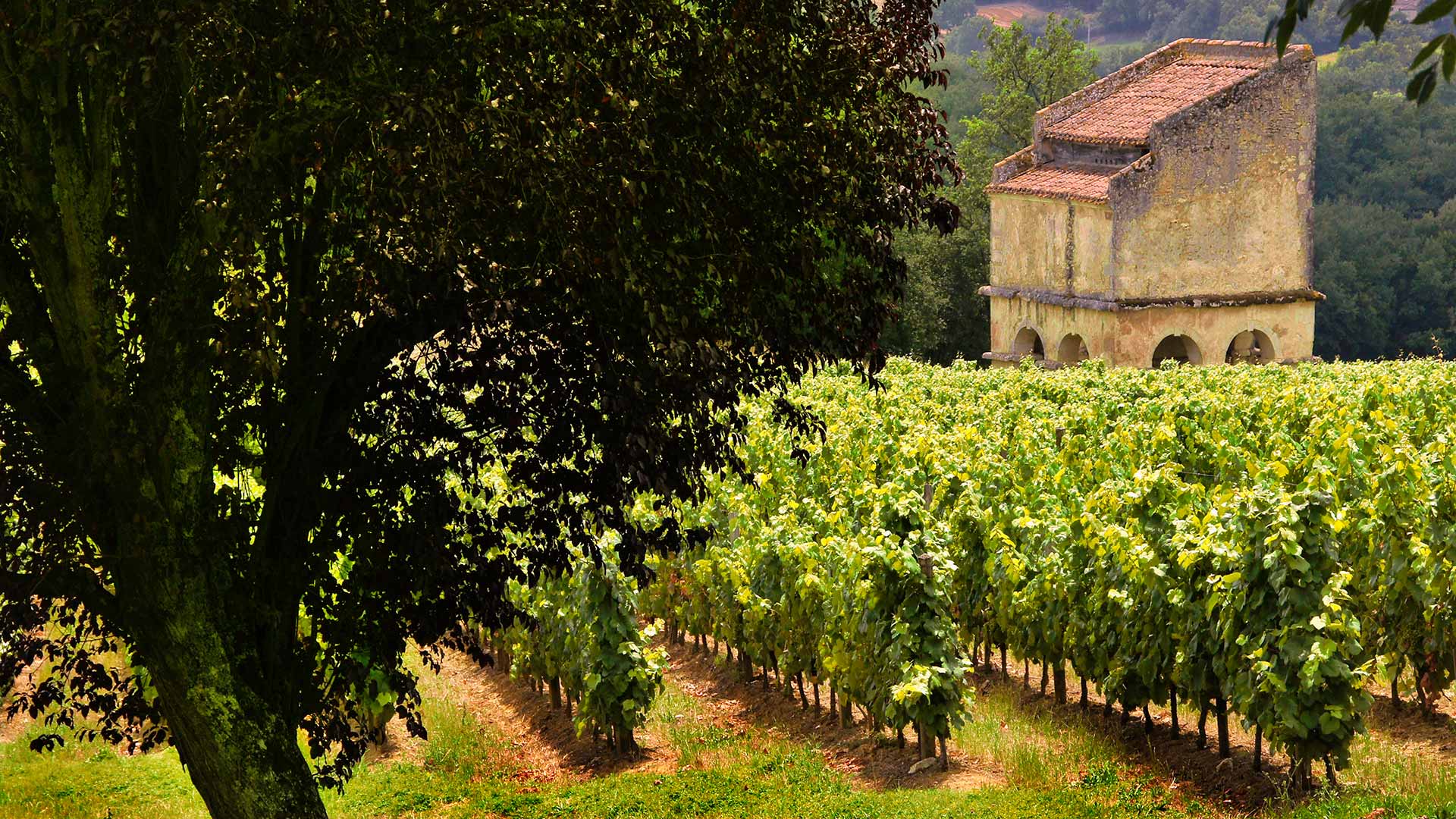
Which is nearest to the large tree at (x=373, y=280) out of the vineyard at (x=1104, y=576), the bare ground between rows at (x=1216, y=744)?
the vineyard at (x=1104, y=576)

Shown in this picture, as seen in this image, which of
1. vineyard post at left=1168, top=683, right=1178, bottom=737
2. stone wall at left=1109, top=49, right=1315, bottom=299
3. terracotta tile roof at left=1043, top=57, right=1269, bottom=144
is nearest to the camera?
vineyard post at left=1168, top=683, right=1178, bottom=737

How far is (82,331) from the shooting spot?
7.25m

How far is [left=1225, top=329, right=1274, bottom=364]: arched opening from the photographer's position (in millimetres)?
39531

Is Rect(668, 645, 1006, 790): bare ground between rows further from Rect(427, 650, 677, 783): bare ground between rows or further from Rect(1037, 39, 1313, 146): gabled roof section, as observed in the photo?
Rect(1037, 39, 1313, 146): gabled roof section

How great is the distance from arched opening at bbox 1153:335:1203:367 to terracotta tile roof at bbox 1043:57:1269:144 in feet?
17.7

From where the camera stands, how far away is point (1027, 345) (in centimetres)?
4181

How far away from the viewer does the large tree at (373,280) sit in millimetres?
6660

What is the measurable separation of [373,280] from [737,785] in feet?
18.7

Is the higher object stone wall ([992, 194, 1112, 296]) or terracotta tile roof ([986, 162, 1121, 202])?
terracotta tile roof ([986, 162, 1121, 202])

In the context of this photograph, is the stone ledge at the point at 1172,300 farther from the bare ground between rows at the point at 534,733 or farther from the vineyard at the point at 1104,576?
the bare ground between rows at the point at 534,733

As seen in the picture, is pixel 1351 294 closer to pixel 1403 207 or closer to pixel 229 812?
pixel 1403 207

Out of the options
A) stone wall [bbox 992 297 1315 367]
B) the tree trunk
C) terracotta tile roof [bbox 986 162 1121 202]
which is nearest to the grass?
the tree trunk

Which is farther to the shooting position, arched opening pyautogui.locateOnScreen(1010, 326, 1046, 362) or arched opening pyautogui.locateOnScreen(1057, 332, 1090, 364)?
arched opening pyautogui.locateOnScreen(1010, 326, 1046, 362)

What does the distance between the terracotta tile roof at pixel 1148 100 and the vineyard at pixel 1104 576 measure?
72.0ft
